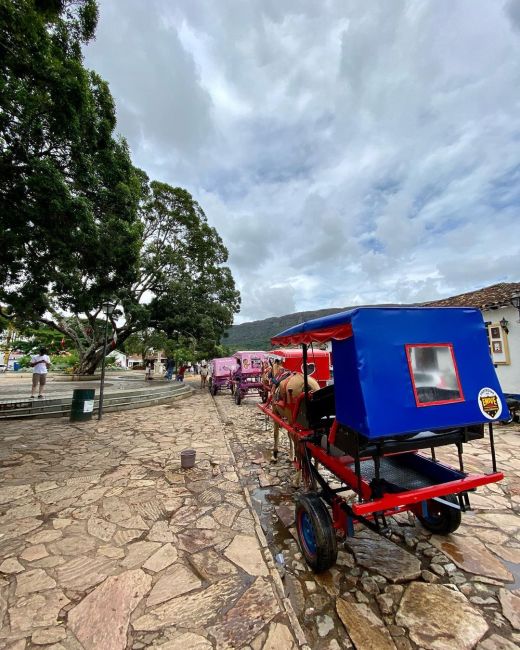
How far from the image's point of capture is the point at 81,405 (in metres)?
8.91

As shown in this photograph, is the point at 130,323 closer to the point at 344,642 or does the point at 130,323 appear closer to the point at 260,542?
the point at 260,542

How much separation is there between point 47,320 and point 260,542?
20.4m

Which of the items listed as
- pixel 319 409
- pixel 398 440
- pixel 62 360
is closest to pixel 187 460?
pixel 319 409

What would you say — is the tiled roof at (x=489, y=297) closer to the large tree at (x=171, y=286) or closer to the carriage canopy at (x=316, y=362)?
the carriage canopy at (x=316, y=362)

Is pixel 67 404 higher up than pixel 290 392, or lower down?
lower down

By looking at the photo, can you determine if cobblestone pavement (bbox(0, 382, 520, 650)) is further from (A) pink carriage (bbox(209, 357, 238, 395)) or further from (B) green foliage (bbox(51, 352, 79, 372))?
(B) green foliage (bbox(51, 352, 79, 372))

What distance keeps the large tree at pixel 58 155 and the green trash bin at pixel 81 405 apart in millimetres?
3779

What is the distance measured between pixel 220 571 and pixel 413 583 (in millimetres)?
1879

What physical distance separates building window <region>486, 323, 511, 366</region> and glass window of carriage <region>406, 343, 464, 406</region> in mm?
9538

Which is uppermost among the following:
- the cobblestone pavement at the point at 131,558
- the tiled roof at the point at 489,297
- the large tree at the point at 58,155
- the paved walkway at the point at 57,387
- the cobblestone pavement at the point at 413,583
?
the large tree at the point at 58,155

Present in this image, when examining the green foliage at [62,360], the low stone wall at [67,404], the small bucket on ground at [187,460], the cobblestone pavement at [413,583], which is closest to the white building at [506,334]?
the cobblestone pavement at [413,583]

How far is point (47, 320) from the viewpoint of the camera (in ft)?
59.6

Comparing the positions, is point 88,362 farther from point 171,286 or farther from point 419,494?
point 419,494

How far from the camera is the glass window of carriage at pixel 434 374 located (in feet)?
8.57
